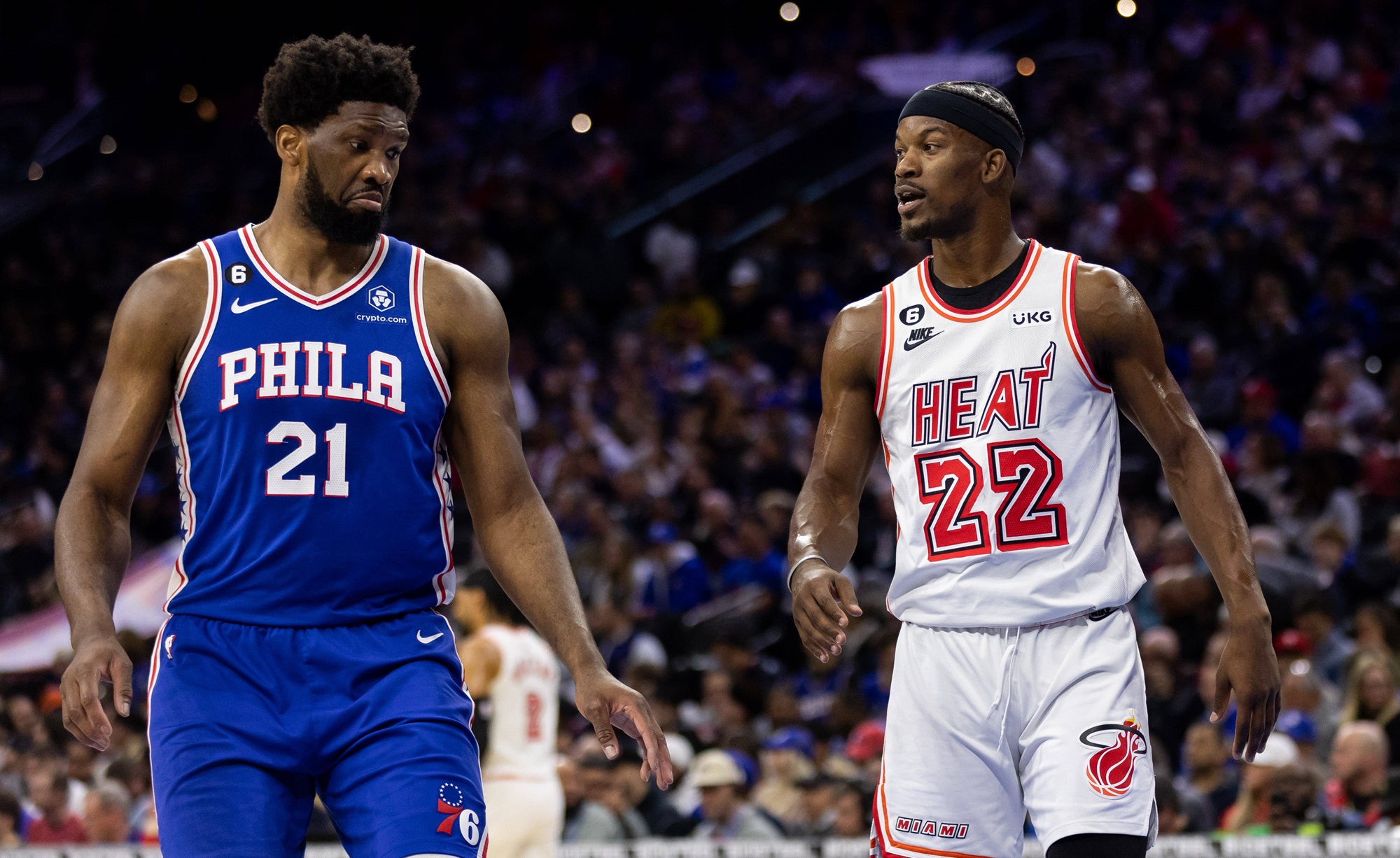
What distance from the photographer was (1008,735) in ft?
14.0

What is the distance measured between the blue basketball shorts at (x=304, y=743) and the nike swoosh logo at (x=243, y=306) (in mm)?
698

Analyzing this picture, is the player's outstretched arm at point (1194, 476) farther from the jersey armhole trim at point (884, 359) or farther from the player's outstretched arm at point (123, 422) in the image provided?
the player's outstretched arm at point (123, 422)

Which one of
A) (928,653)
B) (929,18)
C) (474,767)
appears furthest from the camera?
(929,18)

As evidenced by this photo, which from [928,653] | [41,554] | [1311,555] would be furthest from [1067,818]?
[41,554]

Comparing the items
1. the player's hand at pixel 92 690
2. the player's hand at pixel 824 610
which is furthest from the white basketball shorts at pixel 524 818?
the player's hand at pixel 92 690

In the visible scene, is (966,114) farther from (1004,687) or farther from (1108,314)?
(1004,687)

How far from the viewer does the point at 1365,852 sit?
7.08 m

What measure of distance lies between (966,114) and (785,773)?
550 cm

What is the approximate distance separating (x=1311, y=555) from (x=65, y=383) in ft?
37.5

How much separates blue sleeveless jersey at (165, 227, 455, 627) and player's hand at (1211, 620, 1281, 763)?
1.90 metres

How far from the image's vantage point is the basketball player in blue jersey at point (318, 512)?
349cm

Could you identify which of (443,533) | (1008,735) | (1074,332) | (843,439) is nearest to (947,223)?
(1074,332)

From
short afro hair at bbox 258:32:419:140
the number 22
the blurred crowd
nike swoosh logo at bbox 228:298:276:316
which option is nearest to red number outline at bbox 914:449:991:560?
the number 22

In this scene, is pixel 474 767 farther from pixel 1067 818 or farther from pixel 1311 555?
pixel 1311 555
